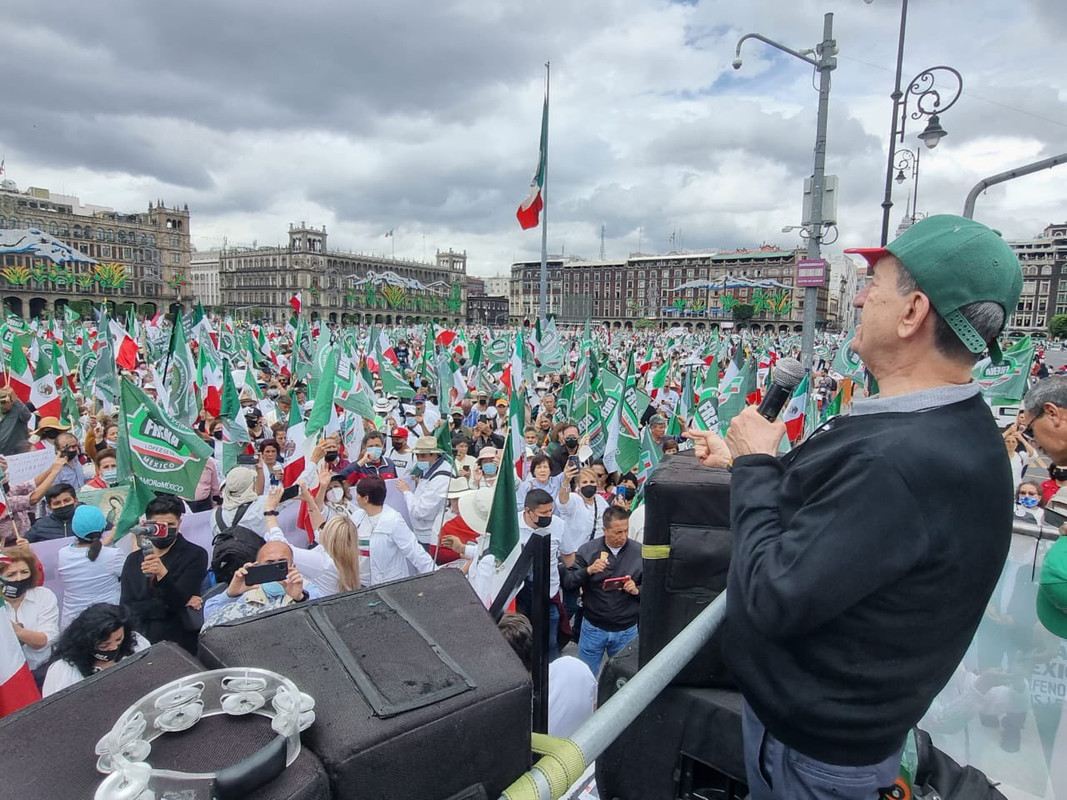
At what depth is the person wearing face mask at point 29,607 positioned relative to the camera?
3.52 meters

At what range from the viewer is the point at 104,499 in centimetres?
559

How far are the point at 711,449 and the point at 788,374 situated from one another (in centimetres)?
31

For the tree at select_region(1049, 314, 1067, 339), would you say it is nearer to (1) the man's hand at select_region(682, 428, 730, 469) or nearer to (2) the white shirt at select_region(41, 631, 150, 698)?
(1) the man's hand at select_region(682, 428, 730, 469)

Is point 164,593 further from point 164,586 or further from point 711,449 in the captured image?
point 711,449

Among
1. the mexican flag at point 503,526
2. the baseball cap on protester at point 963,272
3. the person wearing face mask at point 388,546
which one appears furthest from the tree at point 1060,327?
the baseball cap on protester at point 963,272

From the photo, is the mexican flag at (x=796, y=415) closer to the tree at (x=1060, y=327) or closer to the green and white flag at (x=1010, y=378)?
the green and white flag at (x=1010, y=378)

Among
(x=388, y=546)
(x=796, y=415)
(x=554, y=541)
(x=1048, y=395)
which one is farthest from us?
(x=796, y=415)

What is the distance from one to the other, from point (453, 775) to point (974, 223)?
4.39 ft

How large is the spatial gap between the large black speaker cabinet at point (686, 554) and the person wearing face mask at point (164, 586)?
11.1 ft

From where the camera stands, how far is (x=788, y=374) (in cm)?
172

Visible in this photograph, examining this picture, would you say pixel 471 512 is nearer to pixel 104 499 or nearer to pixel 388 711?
pixel 104 499

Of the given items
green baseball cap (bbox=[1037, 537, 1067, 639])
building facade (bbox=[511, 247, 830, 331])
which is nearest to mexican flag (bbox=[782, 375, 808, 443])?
green baseball cap (bbox=[1037, 537, 1067, 639])

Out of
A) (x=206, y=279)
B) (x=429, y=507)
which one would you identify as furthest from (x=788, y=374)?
(x=206, y=279)

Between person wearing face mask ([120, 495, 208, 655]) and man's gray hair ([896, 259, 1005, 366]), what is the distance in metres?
4.34
